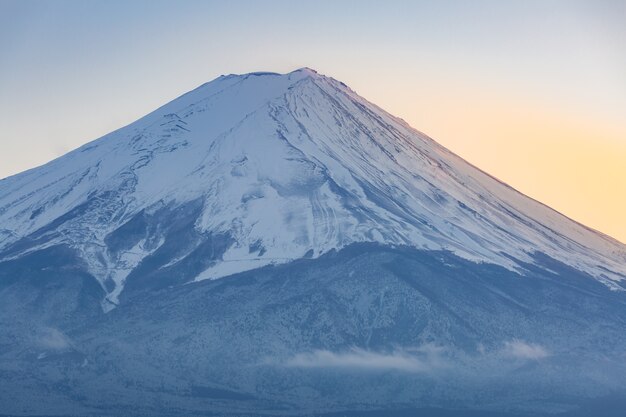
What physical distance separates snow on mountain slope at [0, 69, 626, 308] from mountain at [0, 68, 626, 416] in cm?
30

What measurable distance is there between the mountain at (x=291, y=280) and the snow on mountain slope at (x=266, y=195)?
0.99 feet

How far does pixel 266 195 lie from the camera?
14438cm

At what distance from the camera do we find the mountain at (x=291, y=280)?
377ft

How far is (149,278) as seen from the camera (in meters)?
133

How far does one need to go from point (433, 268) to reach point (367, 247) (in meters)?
6.77

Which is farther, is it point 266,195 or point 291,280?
point 266,195

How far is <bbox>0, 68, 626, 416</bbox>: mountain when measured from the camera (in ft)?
377

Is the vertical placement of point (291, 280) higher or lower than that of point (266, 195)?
lower

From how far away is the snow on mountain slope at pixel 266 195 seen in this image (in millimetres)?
136875

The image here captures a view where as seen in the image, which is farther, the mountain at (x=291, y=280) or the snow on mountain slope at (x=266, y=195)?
the snow on mountain slope at (x=266, y=195)

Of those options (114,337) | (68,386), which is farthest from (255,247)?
(68,386)

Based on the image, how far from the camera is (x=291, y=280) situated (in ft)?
420

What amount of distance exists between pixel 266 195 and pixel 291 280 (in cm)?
1865

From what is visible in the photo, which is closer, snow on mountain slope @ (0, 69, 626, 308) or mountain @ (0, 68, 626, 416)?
mountain @ (0, 68, 626, 416)
